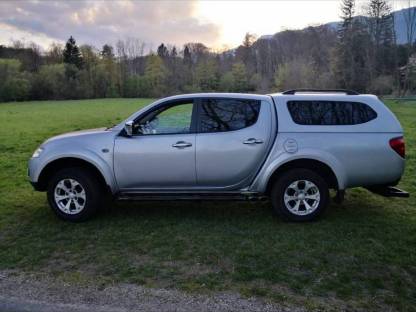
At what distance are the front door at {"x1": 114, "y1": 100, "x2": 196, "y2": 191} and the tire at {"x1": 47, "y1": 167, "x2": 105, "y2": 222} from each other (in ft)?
1.32

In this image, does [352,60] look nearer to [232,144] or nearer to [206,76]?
[206,76]

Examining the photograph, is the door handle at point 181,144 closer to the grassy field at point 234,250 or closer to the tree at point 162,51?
the grassy field at point 234,250

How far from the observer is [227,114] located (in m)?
5.91

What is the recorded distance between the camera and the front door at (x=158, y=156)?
577 centimetres

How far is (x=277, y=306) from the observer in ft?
12.0

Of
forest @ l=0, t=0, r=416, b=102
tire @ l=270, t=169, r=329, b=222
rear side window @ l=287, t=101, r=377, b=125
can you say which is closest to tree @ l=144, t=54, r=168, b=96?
forest @ l=0, t=0, r=416, b=102

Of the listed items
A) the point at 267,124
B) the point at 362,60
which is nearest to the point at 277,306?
the point at 267,124

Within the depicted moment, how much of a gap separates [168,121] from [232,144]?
1.00m

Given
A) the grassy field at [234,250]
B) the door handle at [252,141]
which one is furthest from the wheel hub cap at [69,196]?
the door handle at [252,141]

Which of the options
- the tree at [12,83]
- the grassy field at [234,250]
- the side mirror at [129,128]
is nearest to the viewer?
the grassy field at [234,250]

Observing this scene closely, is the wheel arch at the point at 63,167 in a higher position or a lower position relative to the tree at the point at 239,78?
lower

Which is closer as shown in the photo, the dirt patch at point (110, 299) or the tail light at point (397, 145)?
the dirt patch at point (110, 299)

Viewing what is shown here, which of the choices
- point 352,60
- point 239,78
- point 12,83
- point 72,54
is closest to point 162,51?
point 72,54

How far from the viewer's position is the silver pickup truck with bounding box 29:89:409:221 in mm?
5684
